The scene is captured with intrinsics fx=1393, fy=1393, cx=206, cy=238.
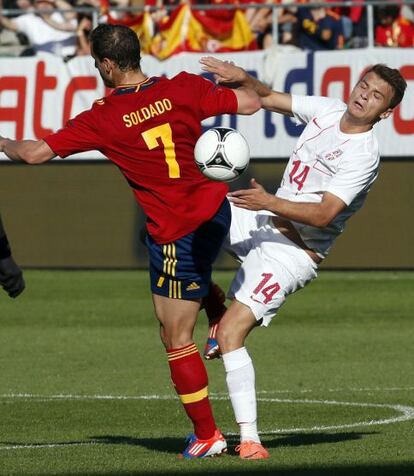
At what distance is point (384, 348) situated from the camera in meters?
13.5

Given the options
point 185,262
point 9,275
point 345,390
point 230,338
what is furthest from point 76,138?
point 345,390

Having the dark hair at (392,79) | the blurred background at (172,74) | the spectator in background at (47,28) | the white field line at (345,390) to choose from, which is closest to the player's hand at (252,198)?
the dark hair at (392,79)

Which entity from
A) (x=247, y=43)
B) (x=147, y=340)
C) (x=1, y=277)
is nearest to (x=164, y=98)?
(x=1, y=277)

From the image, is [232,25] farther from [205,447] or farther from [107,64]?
[205,447]

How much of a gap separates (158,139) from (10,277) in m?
1.97

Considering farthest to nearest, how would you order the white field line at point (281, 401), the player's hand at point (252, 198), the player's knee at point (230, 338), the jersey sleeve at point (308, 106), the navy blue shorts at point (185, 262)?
the jersey sleeve at point (308, 106) → the white field line at point (281, 401) → the player's knee at point (230, 338) → the navy blue shorts at point (185, 262) → the player's hand at point (252, 198)

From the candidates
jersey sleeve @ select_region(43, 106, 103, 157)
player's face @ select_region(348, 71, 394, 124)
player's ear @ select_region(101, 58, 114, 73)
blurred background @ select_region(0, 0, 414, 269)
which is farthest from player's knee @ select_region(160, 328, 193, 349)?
blurred background @ select_region(0, 0, 414, 269)

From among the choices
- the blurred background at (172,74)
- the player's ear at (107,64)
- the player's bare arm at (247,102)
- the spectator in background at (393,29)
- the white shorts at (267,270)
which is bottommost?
the blurred background at (172,74)

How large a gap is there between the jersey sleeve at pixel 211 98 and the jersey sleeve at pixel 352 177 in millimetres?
→ 698

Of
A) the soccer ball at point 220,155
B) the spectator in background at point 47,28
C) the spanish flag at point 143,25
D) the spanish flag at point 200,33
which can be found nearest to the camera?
the soccer ball at point 220,155

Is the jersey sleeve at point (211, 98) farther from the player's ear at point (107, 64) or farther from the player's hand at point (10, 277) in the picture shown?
the player's hand at point (10, 277)

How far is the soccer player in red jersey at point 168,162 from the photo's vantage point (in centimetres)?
754

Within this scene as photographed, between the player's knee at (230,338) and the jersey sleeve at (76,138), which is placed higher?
the jersey sleeve at (76,138)

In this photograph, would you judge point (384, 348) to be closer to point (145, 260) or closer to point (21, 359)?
point (21, 359)
